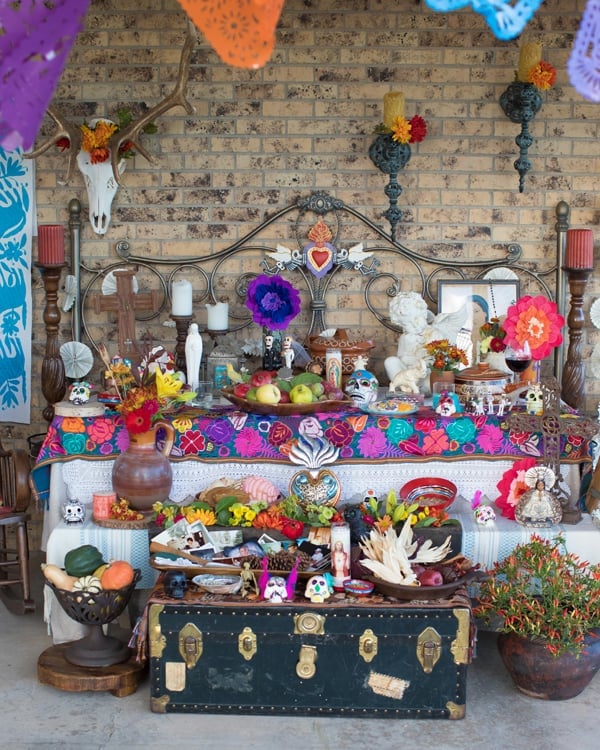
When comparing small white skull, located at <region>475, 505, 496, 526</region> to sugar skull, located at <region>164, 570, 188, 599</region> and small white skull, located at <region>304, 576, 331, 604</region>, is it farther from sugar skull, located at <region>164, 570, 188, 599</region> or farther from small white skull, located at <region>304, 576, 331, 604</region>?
sugar skull, located at <region>164, 570, 188, 599</region>

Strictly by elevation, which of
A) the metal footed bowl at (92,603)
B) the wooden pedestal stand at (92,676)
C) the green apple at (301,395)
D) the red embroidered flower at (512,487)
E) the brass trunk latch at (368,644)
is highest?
the green apple at (301,395)

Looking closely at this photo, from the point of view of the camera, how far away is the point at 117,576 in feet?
12.0

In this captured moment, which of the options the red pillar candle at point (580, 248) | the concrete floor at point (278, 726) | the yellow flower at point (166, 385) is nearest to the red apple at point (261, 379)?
the yellow flower at point (166, 385)

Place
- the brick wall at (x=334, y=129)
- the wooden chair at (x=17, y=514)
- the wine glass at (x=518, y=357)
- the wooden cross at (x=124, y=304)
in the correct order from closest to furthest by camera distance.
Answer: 1. the wooden chair at (x=17, y=514)
2. the wine glass at (x=518, y=357)
3. the wooden cross at (x=124, y=304)
4. the brick wall at (x=334, y=129)

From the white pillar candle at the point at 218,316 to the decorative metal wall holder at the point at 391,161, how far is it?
3.08 ft

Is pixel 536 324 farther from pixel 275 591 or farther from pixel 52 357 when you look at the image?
pixel 52 357

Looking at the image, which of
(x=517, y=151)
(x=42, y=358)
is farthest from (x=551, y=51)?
(x=42, y=358)

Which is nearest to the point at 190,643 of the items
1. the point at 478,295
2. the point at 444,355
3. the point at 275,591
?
the point at 275,591

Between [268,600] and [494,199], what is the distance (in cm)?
252

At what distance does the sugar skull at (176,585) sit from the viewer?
11.7ft

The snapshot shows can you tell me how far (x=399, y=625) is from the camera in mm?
3459

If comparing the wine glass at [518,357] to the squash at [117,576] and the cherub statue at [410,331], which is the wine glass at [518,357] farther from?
the squash at [117,576]

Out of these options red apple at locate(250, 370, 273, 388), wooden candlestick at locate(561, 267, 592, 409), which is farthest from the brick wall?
red apple at locate(250, 370, 273, 388)

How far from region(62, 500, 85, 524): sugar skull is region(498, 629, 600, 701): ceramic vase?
5.63 feet
